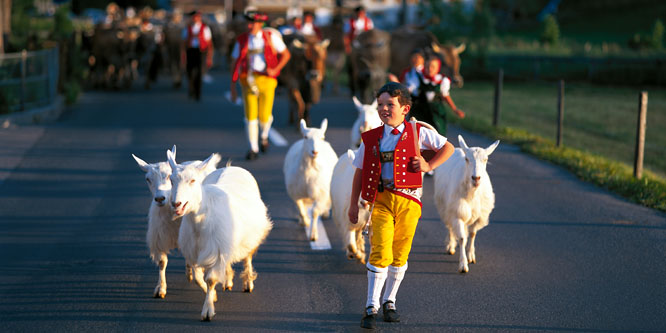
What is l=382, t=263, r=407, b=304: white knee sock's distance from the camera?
6512mm

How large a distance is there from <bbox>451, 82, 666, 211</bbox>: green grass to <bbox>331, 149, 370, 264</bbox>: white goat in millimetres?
4463

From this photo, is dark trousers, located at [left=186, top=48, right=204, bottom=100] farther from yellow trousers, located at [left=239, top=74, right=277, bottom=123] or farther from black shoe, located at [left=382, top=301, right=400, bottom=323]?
black shoe, located at [left=382, top=301, right=400, bottom=323]

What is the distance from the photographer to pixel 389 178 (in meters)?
6.36

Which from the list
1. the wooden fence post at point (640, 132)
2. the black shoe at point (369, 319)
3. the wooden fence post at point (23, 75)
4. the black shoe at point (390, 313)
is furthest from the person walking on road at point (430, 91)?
the wooden fence post at point (23, 75)

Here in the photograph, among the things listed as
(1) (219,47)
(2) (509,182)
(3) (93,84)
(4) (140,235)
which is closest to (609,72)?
(1) (219,47)

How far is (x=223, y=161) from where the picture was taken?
543 inches

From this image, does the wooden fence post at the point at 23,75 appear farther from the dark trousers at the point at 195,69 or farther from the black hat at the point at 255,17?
the black hat at the point at 255,17

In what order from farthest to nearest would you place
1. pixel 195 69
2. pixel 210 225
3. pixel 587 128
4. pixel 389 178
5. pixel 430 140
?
pixel 195 69
pixel 587 128
pixel 210 225
pixel 430 140
pixel 389 178

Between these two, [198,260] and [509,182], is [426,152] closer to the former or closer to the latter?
[198,260]

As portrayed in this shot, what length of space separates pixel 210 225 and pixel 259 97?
7100 millimetres

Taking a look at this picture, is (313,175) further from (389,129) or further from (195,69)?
(195,69)

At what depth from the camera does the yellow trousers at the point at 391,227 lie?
6336 mm

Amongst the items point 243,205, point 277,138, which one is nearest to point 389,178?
point 243,205

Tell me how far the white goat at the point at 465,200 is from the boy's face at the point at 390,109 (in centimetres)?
158
